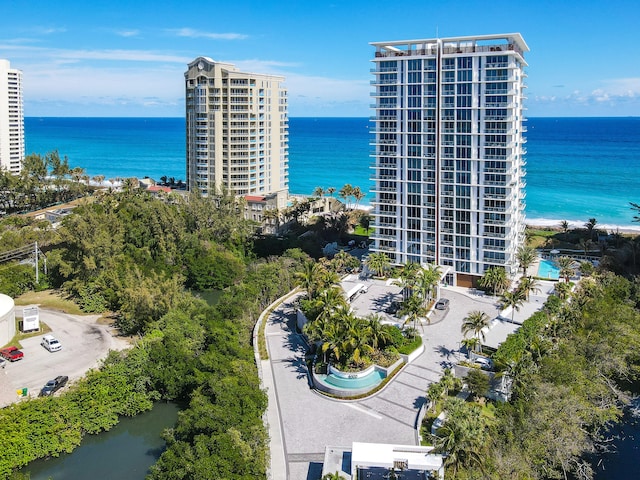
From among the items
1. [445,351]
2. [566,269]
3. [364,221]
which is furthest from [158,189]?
[445,351]

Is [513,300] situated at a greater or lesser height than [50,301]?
greater

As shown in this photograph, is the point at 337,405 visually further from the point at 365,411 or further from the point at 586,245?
the point at 586,245

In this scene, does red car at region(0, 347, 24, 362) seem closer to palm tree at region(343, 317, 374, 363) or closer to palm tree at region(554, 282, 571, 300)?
palm tree at region(343, 317, 374, 363)

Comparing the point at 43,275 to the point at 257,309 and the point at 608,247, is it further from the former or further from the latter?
the point at 608,247

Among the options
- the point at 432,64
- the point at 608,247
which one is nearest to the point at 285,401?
the point at 432,64

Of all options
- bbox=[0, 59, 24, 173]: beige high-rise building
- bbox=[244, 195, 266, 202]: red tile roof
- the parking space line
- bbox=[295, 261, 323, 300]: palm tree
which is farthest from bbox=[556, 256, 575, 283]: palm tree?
bbox=[0, 59, 24, 173]: beige high-rise building

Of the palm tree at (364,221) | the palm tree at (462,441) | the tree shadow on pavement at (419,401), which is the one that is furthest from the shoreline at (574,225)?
the palm tree at (462,441)
